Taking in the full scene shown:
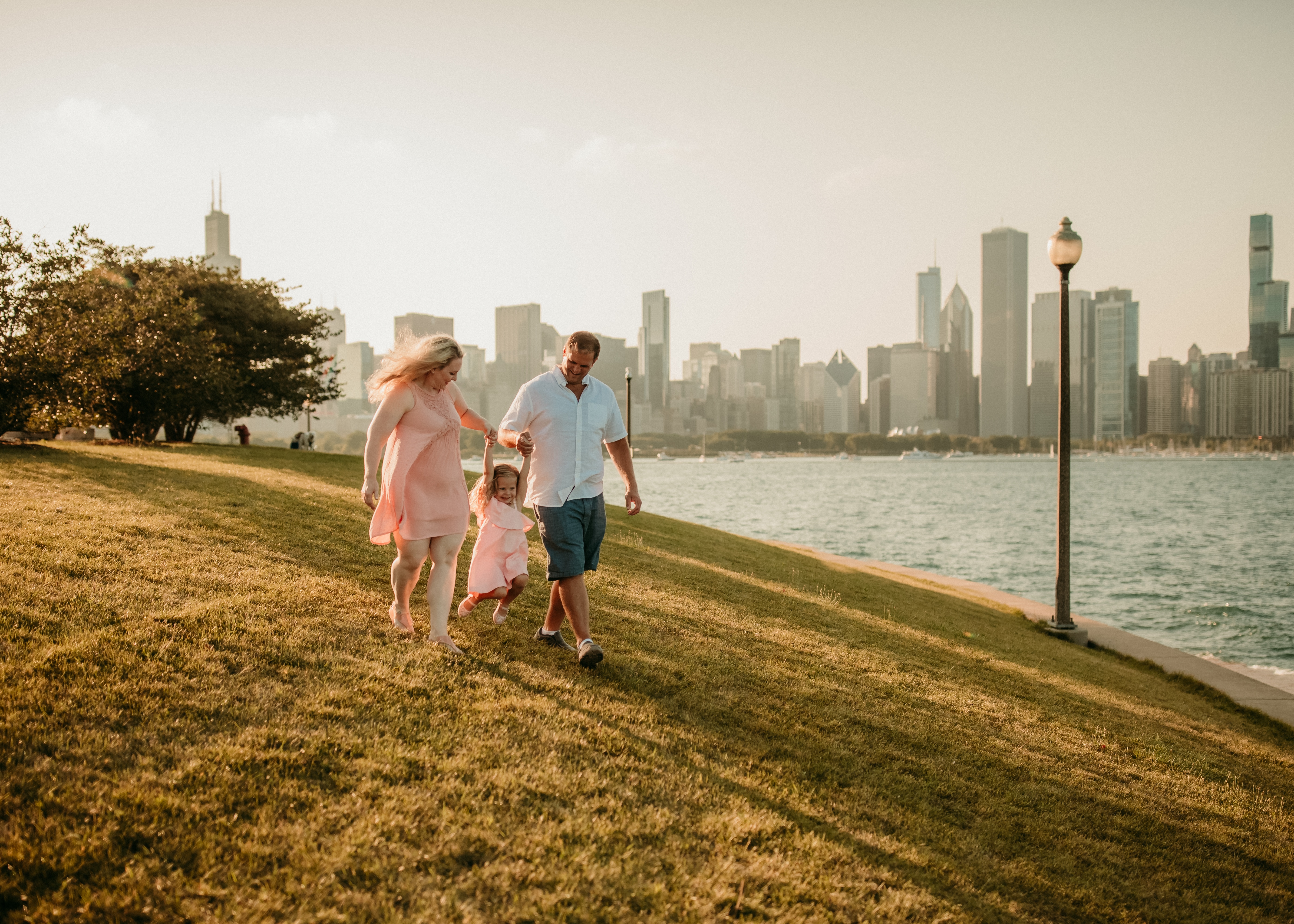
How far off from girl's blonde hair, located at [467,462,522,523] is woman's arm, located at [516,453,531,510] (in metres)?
0.14

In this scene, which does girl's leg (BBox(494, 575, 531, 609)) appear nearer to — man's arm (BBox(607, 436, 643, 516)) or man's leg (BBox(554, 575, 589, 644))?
man's leg (BBox(554, 575, 589, 644))

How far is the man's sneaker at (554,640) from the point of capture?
5395mm

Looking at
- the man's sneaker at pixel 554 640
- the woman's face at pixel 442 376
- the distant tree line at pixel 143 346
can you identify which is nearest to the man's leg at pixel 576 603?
the man's sneaker at pixel 554 640

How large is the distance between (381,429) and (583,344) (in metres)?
1.33

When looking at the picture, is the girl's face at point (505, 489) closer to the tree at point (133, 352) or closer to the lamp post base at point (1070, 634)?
the lamp post base at point (1070, 634)

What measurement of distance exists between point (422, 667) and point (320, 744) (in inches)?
43.7

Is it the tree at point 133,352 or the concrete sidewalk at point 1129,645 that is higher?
the tree at point 133,352

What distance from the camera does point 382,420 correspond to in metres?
4.65

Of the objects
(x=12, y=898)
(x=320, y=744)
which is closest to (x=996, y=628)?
(x=320, y=744)

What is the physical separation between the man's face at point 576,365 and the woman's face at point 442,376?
2.12 ft

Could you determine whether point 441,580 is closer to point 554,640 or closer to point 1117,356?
point 554,640

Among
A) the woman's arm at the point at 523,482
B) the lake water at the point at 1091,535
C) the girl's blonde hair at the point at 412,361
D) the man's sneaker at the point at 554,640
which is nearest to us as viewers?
the girl's blonde hair at the point at 412,361

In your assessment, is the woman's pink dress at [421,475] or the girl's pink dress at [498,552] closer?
the woman's pink dress at [421,475]

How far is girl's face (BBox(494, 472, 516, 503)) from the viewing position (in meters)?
5.68
